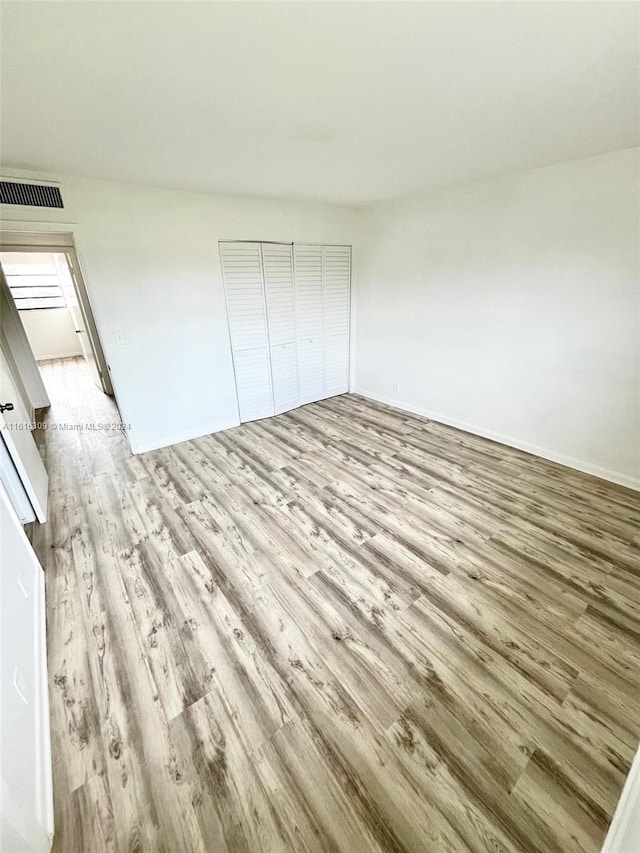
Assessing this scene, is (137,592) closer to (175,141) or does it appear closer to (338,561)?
(338,561)

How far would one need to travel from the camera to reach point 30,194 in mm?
2393

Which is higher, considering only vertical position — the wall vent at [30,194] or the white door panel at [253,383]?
the wall vent at [30,194]

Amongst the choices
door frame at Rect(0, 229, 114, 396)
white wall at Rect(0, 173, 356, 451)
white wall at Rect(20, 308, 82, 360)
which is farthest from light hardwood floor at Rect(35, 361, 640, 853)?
white wall at Rect(20, 308, 82, 360)

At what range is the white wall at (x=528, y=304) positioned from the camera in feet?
Result: 8.08

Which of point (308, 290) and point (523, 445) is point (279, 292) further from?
point (523, 445)

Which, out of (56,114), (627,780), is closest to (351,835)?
(627,780)

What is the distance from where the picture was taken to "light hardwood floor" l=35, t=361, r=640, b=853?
3.53 ft

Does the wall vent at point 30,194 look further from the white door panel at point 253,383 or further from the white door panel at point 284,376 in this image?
the white door panel at point 284,376

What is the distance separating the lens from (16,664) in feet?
3.90

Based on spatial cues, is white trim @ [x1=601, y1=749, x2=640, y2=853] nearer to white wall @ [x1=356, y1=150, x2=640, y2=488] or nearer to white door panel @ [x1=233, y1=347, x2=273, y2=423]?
white wall @ [x1=356, y1=150, x2=640, y2=488]

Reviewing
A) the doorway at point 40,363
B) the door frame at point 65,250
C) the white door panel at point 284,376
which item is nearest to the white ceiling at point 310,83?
the door frame at point 65,250

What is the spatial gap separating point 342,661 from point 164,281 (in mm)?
3351

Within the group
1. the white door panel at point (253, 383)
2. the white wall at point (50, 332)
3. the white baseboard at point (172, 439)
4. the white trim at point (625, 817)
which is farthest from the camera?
the white wall at point (50, 332)

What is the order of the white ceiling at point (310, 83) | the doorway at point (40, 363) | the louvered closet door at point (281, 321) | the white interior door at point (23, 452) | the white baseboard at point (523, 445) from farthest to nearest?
the louvered closet door at point (281, 321)
the white baseboard at point (523, 445)
the doorway at point (40, 363)
the white interior door at point (23, 452)
the white ceiling at point (310, 83)
